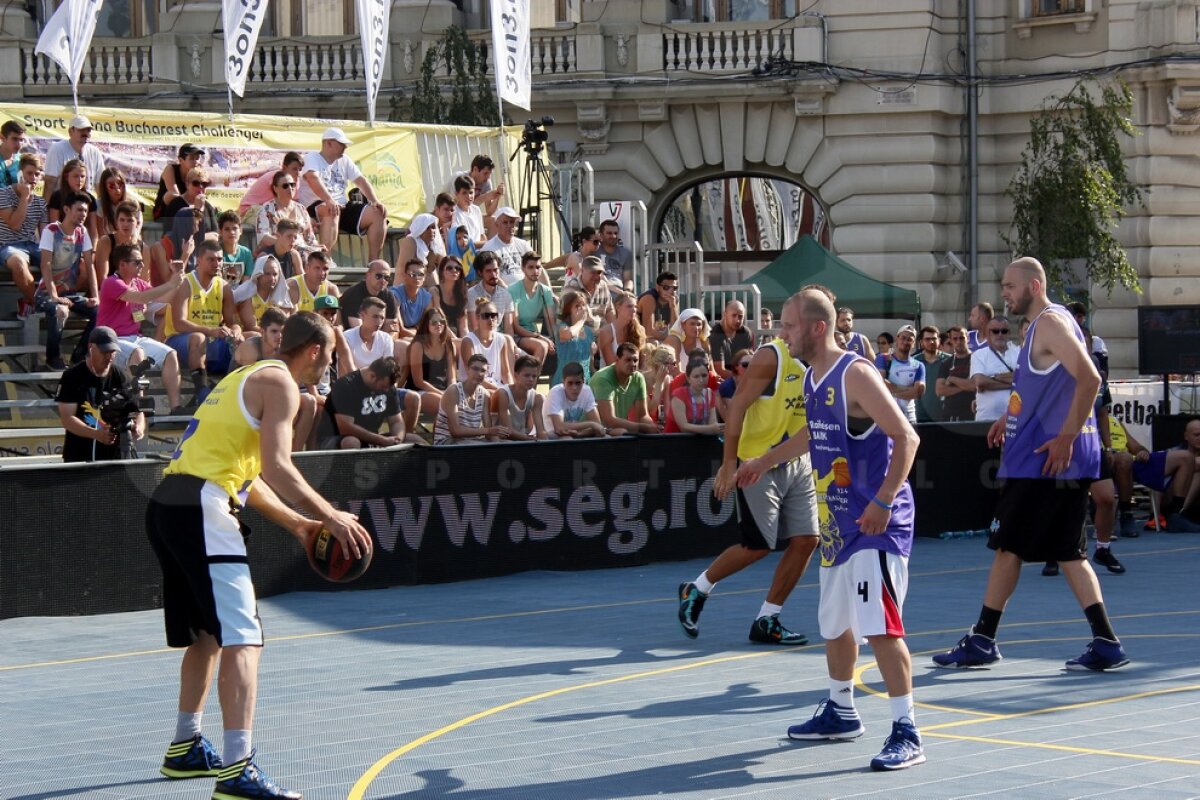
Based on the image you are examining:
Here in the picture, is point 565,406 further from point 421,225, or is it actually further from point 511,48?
point 511,48

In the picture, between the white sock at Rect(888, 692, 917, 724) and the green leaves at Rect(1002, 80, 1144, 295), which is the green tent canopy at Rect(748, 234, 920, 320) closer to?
the green leaves at Rect(1002, 80, 1144, 295)

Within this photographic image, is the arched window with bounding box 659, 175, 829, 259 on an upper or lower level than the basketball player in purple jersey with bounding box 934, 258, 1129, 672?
upper

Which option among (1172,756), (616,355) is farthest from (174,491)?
(616,355)

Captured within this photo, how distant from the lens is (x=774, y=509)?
1109cm

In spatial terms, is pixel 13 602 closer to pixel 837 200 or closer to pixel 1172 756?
pixel 1172 756

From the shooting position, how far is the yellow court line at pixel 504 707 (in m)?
7.65

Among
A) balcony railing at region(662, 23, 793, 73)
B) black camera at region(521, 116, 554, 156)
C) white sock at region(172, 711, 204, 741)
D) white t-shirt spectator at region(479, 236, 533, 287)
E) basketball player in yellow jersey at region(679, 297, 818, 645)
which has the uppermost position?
balcony railing at region(662, 23, 793, 73)

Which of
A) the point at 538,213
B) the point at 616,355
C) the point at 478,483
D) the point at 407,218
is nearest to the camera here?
the point at 478,483

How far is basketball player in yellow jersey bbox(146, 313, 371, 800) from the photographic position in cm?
716

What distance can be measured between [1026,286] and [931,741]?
9.21ft

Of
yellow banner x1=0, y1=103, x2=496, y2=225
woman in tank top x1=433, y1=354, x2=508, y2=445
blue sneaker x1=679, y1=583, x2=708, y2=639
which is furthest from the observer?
yellow banner x1=0, y1=103, x2=496, y2=225

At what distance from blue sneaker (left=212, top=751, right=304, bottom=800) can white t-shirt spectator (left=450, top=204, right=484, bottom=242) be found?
478 inches

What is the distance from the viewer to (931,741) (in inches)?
321

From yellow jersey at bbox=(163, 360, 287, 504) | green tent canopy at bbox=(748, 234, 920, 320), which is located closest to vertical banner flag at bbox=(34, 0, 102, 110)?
green tent canopy at bbox=(748, 234, 920, 320)
